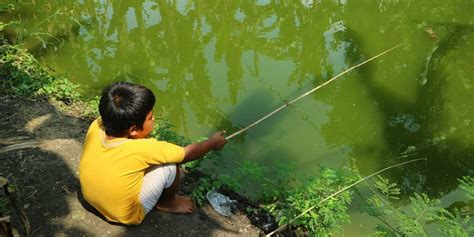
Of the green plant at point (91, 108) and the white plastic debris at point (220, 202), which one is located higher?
the green plant at point (91, 108)

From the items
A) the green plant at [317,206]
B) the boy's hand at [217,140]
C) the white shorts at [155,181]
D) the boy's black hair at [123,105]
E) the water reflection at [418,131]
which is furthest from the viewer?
the water reflection at [418,131]

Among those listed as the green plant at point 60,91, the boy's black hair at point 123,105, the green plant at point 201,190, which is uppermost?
the boy's black hair at point 123,105

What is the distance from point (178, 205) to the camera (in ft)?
8.86

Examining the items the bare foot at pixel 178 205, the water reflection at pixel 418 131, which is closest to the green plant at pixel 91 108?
the bare foot at pixel 178 205

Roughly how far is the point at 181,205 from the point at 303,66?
8.80 feet

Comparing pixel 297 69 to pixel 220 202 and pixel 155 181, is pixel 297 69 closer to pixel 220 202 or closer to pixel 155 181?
pixel 220 202

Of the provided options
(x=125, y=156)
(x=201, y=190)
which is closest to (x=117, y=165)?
(x=125, y=156)

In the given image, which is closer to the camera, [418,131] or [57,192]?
[57,192]

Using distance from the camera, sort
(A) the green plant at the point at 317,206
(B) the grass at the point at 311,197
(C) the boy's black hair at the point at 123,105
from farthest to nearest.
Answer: (A) the green plant at the point at 317,206
(B) the grass at the point at 311,197
(C) the boy's black hair at the point at 123,105

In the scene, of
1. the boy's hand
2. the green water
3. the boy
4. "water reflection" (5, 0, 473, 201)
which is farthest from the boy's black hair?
"water reflection" (5, 0, 473, 201)

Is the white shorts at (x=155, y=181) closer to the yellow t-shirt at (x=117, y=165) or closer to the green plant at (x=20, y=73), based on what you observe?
the yellow t-shirt at (x=117, y=165)

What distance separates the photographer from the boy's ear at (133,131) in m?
2.19

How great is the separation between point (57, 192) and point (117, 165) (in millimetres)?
787

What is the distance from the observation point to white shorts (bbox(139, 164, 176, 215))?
2.30 meters
